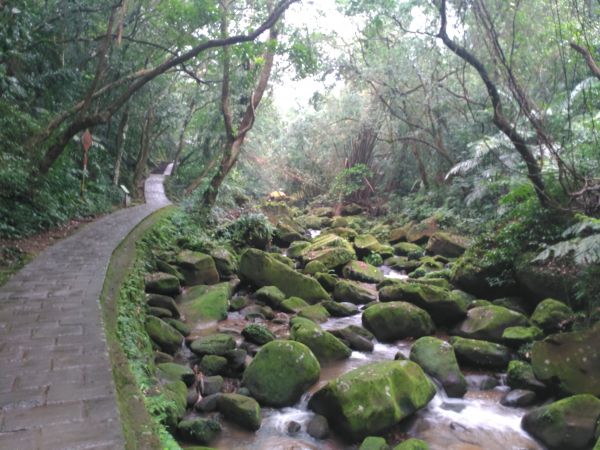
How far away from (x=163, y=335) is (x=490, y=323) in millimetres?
5441

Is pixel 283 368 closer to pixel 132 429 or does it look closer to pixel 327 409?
pixel 327 409

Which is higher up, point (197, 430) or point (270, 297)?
point (270, 297)

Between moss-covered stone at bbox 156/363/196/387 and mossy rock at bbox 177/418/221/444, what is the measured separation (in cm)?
82

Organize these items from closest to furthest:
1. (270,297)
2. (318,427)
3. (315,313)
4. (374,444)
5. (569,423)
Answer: (374,444)
(569,423)
(318,427)
(315,313)
(270,297)

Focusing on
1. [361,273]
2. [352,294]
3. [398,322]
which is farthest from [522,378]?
[361,273]

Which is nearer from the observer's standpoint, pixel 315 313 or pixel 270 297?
pixel 315 313

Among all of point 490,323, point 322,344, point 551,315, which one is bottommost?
point 322,344

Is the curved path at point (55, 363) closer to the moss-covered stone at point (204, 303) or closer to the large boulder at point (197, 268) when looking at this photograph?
the moss-covered stone at point (204, 303)

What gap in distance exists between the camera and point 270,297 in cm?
959

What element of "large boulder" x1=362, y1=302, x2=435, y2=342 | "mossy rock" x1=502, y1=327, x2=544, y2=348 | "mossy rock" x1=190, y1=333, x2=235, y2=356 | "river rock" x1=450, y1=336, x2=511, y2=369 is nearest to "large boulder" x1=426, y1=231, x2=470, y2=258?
"large boulder" x1=362, y1=302, x2=435, y2=342

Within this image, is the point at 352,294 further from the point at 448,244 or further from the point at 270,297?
the point at 448,244

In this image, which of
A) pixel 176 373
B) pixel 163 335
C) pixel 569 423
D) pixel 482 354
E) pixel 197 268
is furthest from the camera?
pixel 197 268

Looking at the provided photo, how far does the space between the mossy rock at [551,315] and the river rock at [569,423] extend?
2.30 m

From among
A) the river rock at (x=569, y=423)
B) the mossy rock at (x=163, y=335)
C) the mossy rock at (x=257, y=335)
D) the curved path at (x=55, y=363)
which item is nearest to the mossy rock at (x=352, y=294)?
the mossy rock at (x=257, y=335)
